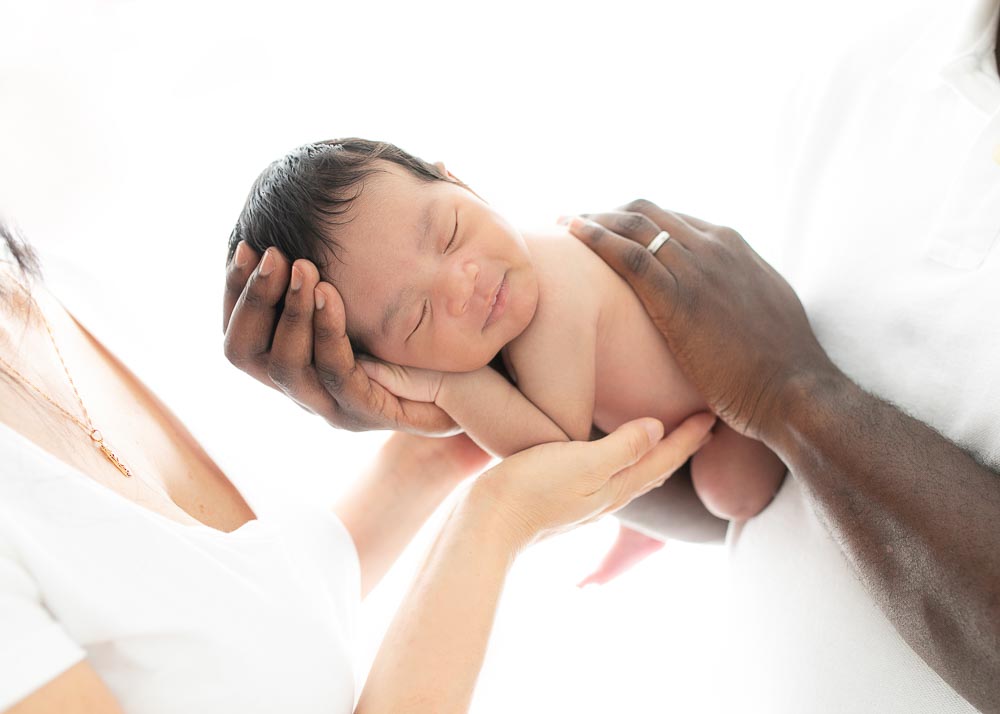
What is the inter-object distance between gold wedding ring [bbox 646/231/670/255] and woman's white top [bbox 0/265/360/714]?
72 centimetres

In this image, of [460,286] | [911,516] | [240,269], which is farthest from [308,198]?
[911,516]

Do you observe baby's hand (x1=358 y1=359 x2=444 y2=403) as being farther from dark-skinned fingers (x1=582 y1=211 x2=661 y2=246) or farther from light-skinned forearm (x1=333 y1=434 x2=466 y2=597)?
dark-skinned fingers (x1=582 y1=211 x2=661 y2=246)

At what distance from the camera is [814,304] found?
1.34 meters

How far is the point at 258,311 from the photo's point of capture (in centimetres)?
117

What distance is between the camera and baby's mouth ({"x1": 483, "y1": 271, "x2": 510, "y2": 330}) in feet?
4.17

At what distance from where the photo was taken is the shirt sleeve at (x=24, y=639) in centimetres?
70

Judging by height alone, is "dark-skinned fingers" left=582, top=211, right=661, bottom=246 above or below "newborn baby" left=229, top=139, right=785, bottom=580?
above

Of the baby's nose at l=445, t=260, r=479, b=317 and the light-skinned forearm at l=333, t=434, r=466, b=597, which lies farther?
the light-skinned forearm at l=333, t=434, r=466, b=597

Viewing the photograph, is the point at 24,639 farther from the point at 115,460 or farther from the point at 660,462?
the point at 660,462

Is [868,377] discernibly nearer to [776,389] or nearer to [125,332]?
[776,389]

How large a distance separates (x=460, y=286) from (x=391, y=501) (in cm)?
48

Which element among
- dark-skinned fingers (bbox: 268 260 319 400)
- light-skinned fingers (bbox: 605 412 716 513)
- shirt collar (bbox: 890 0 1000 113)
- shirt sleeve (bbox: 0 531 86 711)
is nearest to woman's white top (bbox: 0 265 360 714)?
shirt sleeve (bbox: 0 531 86 711)

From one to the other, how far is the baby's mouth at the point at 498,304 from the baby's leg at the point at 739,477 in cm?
44

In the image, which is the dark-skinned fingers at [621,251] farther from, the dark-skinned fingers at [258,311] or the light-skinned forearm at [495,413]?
the dark-skinned fingers at [258,311]
